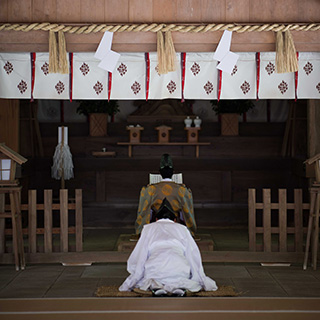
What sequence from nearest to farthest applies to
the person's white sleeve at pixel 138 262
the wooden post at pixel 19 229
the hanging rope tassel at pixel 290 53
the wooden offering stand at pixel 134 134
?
the person's white sleeve at pixel 138 262
the hanging rope tassel at pixel 290 53
the wooden post at pixel 19 229
the wooden offering stand at pixel 134 134

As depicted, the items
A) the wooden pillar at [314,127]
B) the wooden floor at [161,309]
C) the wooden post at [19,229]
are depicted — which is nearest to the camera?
the wooden floor at [161,309]

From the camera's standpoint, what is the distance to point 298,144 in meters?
10.4

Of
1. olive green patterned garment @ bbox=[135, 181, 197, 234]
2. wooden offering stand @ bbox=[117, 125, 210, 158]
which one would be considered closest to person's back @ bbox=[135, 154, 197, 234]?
olive green patterned garment @ bbox=[135, 181, 197, 234]

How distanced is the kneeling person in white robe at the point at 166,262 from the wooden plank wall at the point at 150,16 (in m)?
2.15

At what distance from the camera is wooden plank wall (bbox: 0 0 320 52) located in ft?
19.5

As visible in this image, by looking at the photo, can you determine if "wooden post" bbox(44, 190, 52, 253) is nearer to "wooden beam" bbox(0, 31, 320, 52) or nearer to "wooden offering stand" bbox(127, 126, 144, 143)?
"wooden beam" bbox(0, 31, 320, 52)

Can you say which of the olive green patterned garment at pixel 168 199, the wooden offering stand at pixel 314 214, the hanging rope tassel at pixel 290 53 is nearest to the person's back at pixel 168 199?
the olive green patterned garment at pixel 168 199

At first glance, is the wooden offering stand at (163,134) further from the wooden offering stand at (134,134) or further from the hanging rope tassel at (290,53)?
the hanging rope tassel at (290,53)

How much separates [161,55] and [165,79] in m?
0.50

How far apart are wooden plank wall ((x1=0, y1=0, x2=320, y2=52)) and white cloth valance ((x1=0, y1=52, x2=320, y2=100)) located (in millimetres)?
303

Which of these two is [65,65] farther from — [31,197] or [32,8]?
[31,197]

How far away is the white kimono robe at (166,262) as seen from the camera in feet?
16.6

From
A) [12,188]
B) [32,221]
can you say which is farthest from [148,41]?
[32,221]

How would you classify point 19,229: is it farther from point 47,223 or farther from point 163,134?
point 163,134
